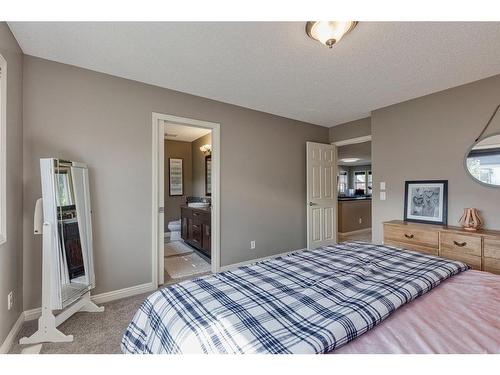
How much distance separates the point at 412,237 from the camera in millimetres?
2639

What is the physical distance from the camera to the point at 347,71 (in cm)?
230

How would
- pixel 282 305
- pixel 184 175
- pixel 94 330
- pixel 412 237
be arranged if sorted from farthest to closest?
pixel 184 175 < pixel 412 237 < pixel 94 330 < pixel 282 305

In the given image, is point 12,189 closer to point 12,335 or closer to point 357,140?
point 12,335

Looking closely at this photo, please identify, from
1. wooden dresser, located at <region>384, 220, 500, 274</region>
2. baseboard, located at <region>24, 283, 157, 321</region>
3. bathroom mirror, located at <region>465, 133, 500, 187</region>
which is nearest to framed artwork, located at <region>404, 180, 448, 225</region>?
wooden dresser, located at <region>384, 220, 500, 274</region>

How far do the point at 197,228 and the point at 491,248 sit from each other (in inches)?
143

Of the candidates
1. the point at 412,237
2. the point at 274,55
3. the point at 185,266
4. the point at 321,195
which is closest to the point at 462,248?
the point at 412,237

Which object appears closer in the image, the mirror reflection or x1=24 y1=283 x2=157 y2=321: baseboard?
the mirror reflection

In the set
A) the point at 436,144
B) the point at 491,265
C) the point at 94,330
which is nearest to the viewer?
the point at 94,330

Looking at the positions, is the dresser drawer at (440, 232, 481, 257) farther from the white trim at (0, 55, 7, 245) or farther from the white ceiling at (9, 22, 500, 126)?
the white trim at (0, 55, 7, 245)

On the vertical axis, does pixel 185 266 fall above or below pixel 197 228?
below

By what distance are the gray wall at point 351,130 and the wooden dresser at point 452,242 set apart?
173 centimetres

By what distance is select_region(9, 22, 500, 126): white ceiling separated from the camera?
1696mm

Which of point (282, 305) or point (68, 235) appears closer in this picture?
point (282, 305)

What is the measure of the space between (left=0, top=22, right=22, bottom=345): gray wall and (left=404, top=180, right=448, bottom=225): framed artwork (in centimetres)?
405
